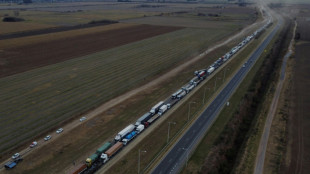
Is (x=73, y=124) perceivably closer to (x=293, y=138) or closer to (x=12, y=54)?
(x=293, y=138)

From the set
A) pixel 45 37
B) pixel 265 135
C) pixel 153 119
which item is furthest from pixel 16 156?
pixel 45 37

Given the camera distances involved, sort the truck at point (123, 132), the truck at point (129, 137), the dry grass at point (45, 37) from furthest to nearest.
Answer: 1. the dry grass at point (45, 37)
2. the truck at point (123, 132)
3. the truck at point (129, 137)

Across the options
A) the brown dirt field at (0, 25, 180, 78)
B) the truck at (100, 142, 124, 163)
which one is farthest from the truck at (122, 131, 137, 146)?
the brown dirt field at (0, 25, 180, 78)

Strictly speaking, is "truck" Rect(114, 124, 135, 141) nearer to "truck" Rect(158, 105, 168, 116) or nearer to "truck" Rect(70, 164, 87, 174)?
"truck" Rect(70, 164, 87, 174)

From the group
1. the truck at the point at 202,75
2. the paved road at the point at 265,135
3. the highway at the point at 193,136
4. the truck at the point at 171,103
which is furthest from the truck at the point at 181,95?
the paved road at the point at 265,135

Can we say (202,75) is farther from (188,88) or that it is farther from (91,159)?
(91,159)

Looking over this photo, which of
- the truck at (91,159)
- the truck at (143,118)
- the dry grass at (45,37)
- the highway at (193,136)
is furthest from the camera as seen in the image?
the dry grass at (45,37)

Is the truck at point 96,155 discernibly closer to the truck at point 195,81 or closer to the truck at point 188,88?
the truck at point 188,88
